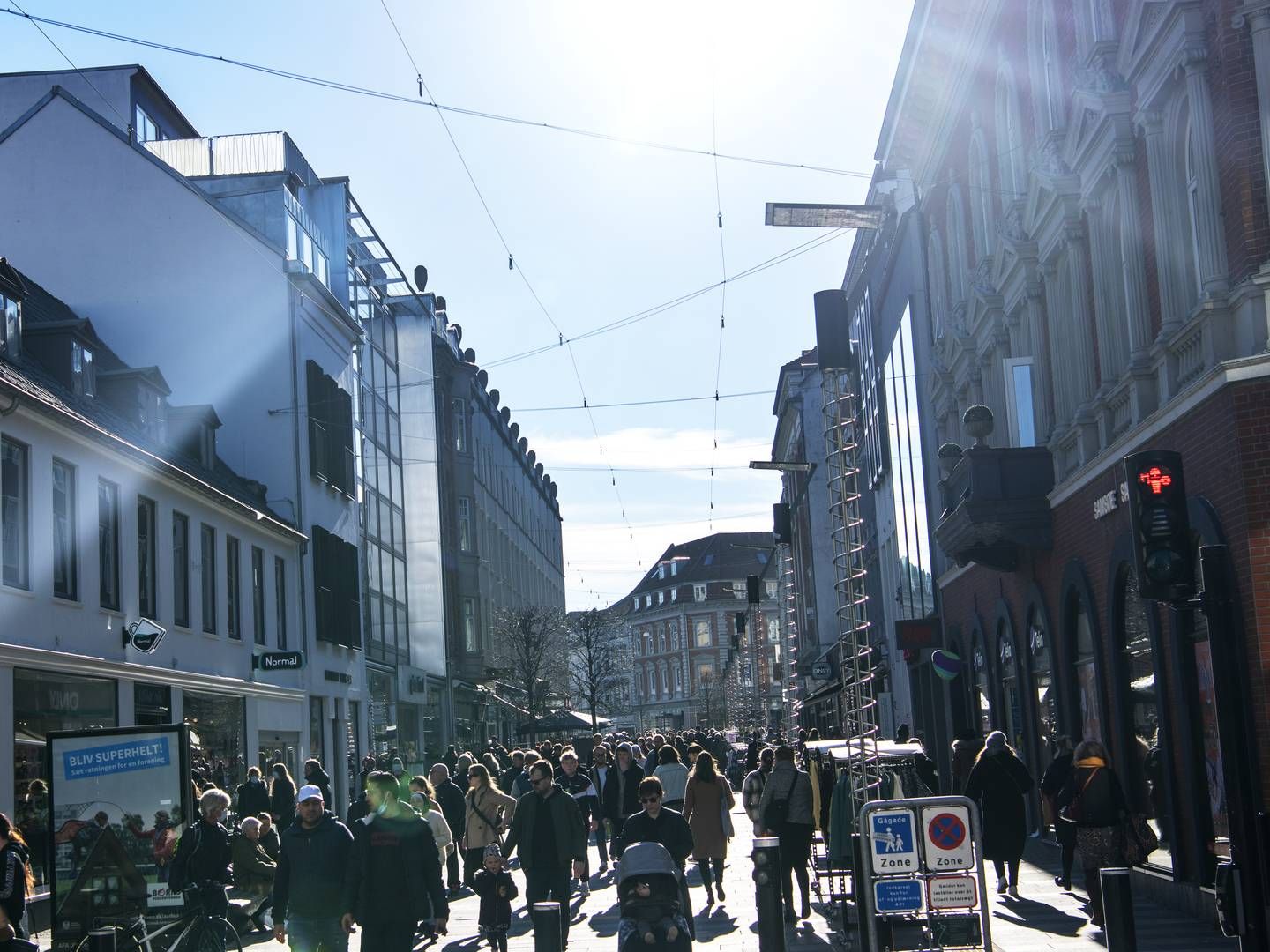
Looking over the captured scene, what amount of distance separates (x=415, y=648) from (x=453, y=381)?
38.3ft

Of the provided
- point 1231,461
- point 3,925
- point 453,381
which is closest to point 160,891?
point 3,925

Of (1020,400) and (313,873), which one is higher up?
(1020,400)

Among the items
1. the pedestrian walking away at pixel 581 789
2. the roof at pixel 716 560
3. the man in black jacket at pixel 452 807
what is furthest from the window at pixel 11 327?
the roof at pixel 716 560

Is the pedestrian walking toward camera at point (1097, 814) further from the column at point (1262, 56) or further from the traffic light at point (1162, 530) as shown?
the column at point (1262, 56)

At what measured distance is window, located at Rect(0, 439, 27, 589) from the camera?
1880 cm

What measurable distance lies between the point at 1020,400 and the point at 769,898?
13.5 meters

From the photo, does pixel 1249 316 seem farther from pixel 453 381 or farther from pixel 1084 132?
pixel 453 381

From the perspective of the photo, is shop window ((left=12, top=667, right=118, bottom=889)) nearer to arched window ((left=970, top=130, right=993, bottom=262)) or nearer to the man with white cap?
the man with white cap

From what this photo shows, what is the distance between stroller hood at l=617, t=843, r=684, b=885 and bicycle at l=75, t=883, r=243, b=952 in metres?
4.10

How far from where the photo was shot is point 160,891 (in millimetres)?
13305

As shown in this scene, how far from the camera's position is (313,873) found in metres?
10.6

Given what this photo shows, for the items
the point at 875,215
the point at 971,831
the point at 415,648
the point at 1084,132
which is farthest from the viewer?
the point at 415,648

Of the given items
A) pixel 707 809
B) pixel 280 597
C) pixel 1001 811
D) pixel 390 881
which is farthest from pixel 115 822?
pixel 280 597

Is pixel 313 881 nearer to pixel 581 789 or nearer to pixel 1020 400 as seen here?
pixel 581 789
